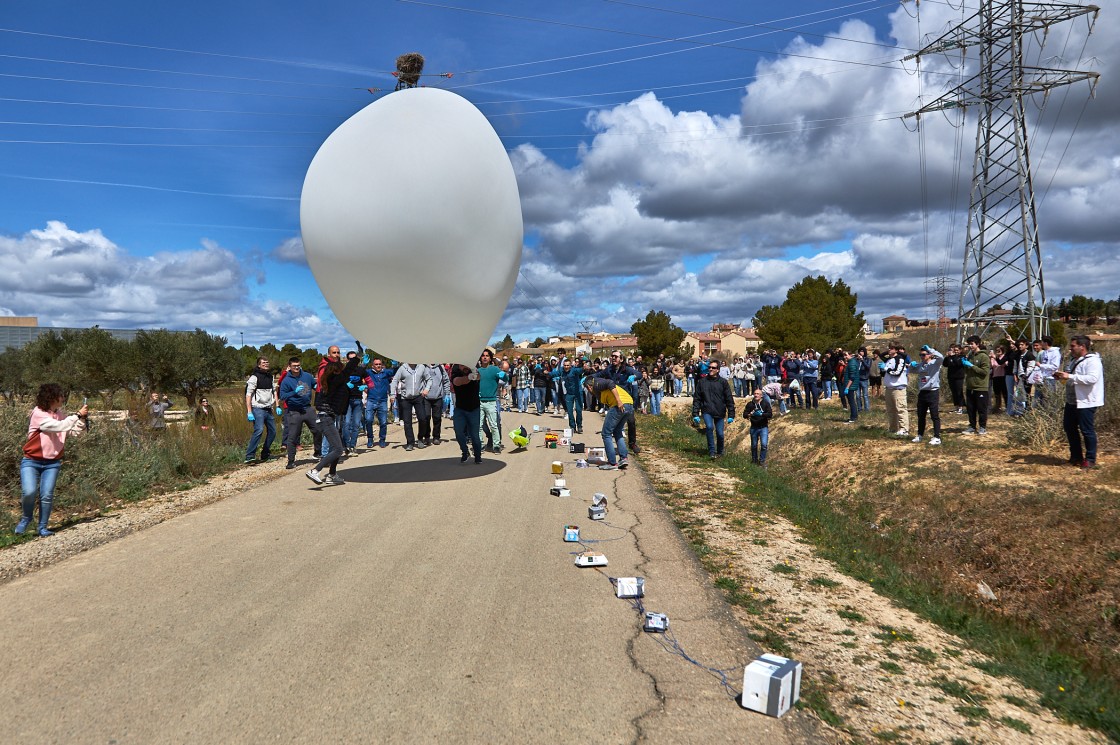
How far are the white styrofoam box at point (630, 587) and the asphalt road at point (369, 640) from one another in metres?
0.13

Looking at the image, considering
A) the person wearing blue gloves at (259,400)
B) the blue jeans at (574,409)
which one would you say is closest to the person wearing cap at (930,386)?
the blue jeans at (574,409)

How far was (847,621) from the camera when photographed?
4.74 m

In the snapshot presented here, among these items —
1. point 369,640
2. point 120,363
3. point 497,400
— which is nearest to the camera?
point 369,640

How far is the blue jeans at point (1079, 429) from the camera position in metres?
8.63

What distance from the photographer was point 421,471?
1046cm

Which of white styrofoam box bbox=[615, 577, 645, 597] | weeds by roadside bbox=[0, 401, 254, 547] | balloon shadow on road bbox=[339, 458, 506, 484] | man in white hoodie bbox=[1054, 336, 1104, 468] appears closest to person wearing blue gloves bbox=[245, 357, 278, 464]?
weeds by roadside bbox=[0, 401, 254, 547]

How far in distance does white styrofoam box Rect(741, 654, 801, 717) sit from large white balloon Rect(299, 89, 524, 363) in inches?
189

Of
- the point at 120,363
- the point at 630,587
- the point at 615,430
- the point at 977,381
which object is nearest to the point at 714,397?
the point at 615,430

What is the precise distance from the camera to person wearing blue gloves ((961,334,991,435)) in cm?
1159

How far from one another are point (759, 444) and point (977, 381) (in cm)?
406

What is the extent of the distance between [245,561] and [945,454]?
10492mm

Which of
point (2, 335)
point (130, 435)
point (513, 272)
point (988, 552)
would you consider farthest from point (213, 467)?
point (2, 335)

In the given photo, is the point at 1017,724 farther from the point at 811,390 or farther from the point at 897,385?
the point at 811,390

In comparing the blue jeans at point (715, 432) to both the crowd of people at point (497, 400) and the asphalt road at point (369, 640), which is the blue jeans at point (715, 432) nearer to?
the crowd of people at point (497, 400)
